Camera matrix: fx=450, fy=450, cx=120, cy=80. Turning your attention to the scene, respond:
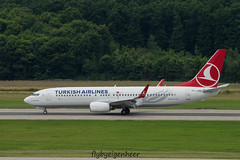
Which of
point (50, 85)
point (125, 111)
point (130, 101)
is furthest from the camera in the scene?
point (50, 85)

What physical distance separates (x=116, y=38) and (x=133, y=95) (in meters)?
77.6

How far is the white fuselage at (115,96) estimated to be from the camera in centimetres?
4591

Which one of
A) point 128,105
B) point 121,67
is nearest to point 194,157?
point 128,105

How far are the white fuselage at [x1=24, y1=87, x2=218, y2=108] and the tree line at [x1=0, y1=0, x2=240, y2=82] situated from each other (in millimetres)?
41421

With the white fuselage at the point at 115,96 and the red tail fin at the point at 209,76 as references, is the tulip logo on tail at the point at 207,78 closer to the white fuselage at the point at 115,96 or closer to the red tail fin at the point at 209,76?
the red tail fin at the point at 209,76

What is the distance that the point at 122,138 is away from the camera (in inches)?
1220

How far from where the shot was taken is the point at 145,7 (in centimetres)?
12594

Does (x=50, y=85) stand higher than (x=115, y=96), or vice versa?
(x=50, y=85)

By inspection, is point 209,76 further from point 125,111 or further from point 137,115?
point 125,111

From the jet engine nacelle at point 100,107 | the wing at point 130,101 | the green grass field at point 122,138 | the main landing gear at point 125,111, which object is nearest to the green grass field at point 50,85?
the main landing gear at point 125,111

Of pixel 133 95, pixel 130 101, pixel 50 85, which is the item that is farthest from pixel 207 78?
pixel 50 85

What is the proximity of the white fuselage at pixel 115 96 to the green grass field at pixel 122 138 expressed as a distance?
671cm

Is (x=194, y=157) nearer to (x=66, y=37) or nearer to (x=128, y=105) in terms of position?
(x=128, y=105)

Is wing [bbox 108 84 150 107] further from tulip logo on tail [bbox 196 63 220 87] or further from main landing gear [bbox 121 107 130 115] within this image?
tulip logo on tail [bbox 196 63 220 87]
